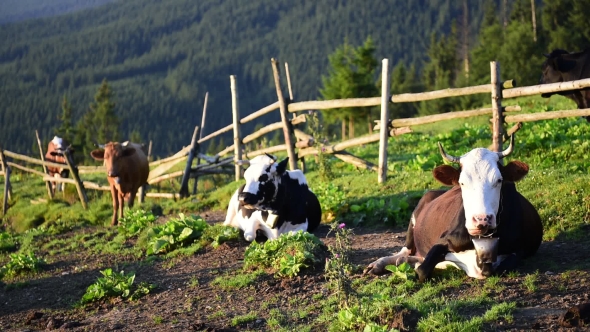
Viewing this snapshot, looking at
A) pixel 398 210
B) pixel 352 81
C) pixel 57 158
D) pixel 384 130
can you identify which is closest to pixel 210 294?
pixel 398 210

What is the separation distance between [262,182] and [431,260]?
3.94 meters

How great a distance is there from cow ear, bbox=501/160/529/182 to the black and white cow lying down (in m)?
4.03

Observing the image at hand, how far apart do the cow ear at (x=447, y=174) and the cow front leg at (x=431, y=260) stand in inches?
23.1

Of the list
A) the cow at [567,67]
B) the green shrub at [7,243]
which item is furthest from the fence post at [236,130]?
the cow at [567,67]

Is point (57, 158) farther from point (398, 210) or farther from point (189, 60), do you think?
point (189, 60)

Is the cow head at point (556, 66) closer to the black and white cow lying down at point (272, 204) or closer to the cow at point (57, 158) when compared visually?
the black and white cow lying down at point (272, 204)

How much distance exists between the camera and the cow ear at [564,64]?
14508 mm

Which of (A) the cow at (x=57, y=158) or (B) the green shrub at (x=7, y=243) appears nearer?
(B) the green shrub at (x=7, y=243)

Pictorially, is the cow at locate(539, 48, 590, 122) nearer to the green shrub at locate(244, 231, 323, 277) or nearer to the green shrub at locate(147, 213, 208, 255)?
the green shrub at locate(147, 213, 208, 255)

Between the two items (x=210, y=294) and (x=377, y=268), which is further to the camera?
(x=210, y=294)

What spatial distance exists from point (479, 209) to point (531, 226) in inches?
36.7

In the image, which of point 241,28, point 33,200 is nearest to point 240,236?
point 33,200

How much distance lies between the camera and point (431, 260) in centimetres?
662

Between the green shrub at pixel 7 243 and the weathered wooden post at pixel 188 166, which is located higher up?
the weathered wooden post at pixel 188 166
